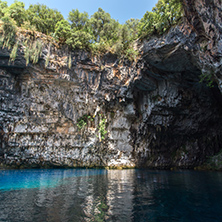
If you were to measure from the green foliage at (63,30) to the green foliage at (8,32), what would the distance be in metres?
4.53

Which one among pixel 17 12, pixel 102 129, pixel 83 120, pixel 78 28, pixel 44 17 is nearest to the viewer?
pixel 17 12

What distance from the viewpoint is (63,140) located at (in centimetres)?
2258

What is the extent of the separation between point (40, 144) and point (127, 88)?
13.6m

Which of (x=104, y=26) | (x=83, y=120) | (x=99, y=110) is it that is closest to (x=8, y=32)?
(x=104, y=26)

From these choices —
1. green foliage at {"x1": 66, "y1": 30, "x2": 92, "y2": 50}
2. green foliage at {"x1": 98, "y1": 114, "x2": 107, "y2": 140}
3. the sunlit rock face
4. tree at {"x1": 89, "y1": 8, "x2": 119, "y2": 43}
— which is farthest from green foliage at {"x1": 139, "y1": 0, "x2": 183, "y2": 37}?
green foliage at {"x1": 98, "y1": 114, "x2": 107, "y2": 140}

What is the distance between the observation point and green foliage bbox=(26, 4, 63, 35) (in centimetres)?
1973

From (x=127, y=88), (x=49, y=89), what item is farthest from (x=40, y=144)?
(x=127, y=88)

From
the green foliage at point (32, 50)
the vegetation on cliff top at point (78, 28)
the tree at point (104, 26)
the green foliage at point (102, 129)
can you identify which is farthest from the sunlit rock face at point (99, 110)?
the tree at point (104, 26)

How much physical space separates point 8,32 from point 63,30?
5.70m

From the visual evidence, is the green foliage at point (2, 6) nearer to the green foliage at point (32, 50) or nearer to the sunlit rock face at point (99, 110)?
the green foliage at point (32, 50)

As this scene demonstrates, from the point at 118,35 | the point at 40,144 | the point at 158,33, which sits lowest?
the point at 40,144

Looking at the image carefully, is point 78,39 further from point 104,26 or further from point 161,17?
point 161,17

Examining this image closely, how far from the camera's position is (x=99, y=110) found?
2245cm

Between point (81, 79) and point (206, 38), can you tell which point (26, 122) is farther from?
point (206, 38)
